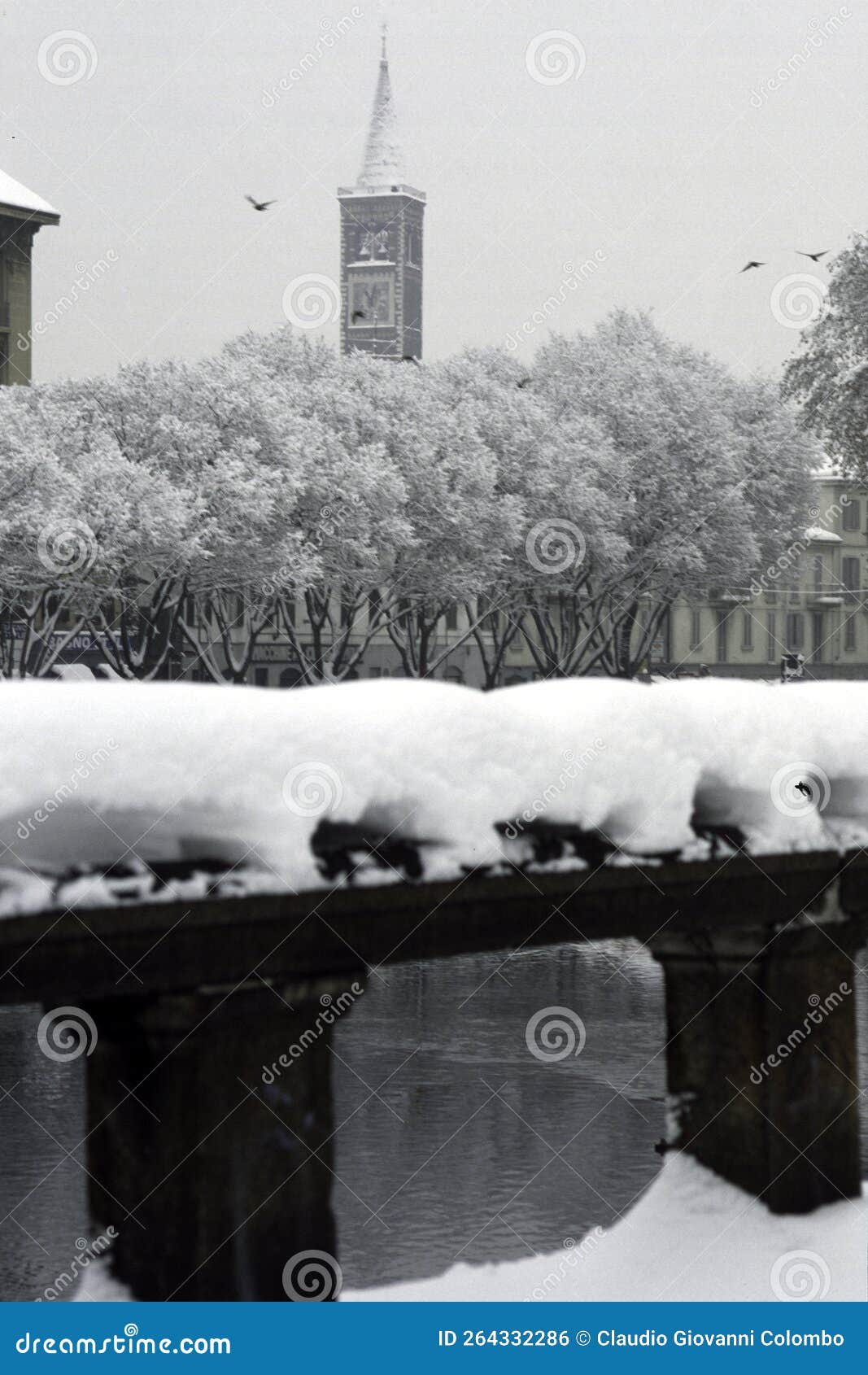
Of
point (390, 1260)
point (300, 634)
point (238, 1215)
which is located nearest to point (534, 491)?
point (300, 634)

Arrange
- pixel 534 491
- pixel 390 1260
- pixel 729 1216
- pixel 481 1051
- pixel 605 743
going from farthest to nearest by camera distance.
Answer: pixel 534 491 → pixel 481 1051 → pixel 390 1260 → pixel 729 1216 → pixel 605 743

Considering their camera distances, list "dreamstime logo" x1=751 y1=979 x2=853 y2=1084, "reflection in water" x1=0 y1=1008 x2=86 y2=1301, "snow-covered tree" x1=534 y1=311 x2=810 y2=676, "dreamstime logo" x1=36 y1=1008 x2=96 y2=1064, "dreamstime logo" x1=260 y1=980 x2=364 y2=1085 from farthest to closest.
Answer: "snow-covered tree" x1=534 y1=311 x2=810 y2=676
"dreamstime logo" x1=36 y1=1008 x2=96 y2=1064
"reflection in water" x1=0 y1=1008 x2=86 y2=1301
"dreamstime logo" x1=751 y1=979 x2=853 y2=1084
"dreamstime logo" x1=260 y1=980 x2=364 y2=1085

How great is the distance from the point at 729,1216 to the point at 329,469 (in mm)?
41954

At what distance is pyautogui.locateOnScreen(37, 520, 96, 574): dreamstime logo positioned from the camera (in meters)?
41.9

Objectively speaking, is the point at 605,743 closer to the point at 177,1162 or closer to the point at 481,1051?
the point at 177,1162

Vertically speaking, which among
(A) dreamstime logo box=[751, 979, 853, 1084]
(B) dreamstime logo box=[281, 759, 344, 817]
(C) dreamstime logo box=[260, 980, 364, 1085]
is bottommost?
(A) dreamstime logo box=[751, 979, 853, 1084]

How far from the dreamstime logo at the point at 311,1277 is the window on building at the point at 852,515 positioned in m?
106

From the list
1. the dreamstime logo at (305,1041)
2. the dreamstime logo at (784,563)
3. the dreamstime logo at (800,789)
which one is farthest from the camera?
the dreamstime logo at (784,563)

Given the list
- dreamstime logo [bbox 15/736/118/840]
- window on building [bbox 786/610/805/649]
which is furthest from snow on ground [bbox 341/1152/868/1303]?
window on building [bbox 786/610/805/649]

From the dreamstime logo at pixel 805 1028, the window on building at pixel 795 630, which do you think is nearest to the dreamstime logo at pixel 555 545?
the dreamstime logo at pixel 805 1028

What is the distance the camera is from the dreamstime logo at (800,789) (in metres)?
6.46

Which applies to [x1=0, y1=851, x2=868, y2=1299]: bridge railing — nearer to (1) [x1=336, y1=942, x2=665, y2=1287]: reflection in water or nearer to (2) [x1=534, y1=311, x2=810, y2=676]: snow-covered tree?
(1) [x1=336, y1=942, x2=665, y2=1287]: reflection in water

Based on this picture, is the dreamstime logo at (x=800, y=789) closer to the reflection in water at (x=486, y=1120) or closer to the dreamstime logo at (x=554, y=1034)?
the reflection in water at (x=486, y=1120)

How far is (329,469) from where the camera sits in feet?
157
